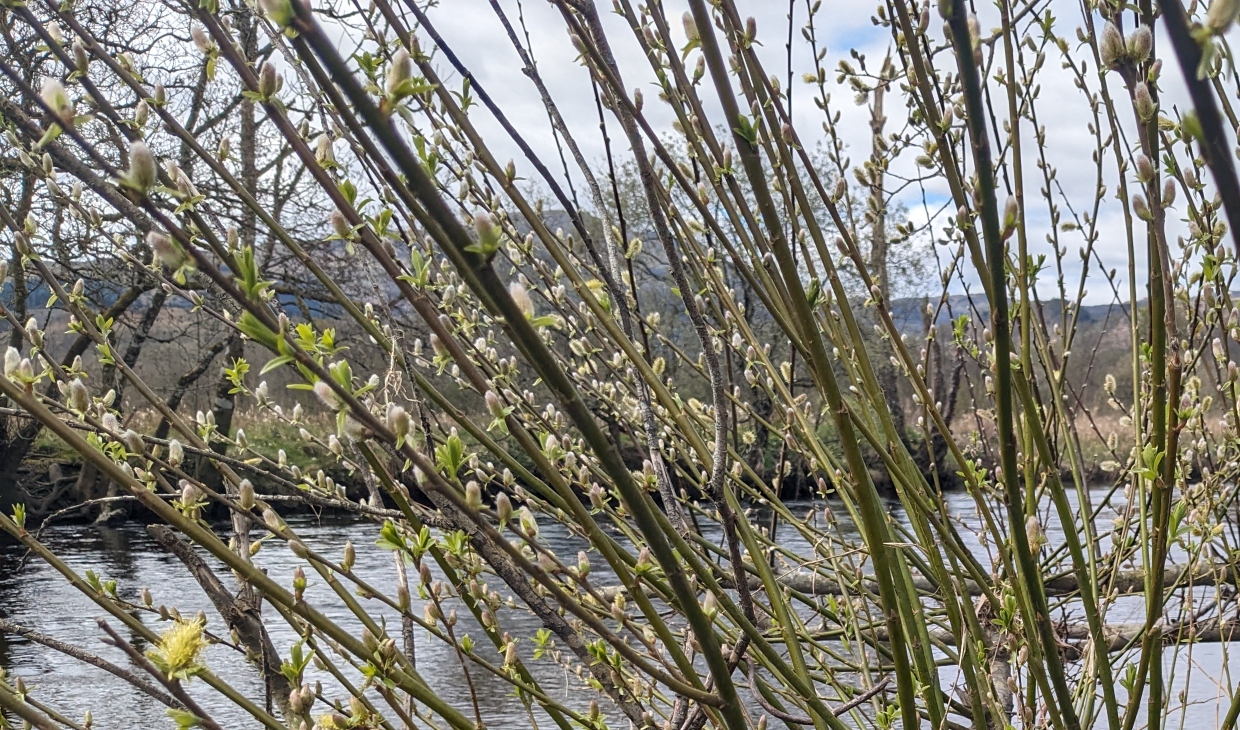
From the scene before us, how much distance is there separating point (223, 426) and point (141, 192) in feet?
47.4

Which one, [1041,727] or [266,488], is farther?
[266,488]

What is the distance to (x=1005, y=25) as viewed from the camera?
3.92 feet

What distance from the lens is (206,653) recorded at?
5.99m

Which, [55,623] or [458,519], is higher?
[458,519]


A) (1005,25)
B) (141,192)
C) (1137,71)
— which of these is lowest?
(141,192)

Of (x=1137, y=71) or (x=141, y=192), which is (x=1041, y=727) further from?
(x=141, y=192)

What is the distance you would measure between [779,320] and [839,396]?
331 mm

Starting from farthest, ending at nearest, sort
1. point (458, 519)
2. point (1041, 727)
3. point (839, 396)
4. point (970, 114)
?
1. point (1041, 727)
2. point (458, 519)
3. point (839, 396)
4. point (970, 114)

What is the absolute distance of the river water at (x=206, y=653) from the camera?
550cm

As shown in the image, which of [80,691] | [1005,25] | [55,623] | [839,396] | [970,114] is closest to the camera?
[970,114]

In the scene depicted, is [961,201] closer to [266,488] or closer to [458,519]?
[458,519]

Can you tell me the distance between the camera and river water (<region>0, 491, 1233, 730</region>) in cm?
550

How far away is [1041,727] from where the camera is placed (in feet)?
5.24

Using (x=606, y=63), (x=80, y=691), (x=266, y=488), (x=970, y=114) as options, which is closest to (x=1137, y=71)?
(x=970, y=114)
